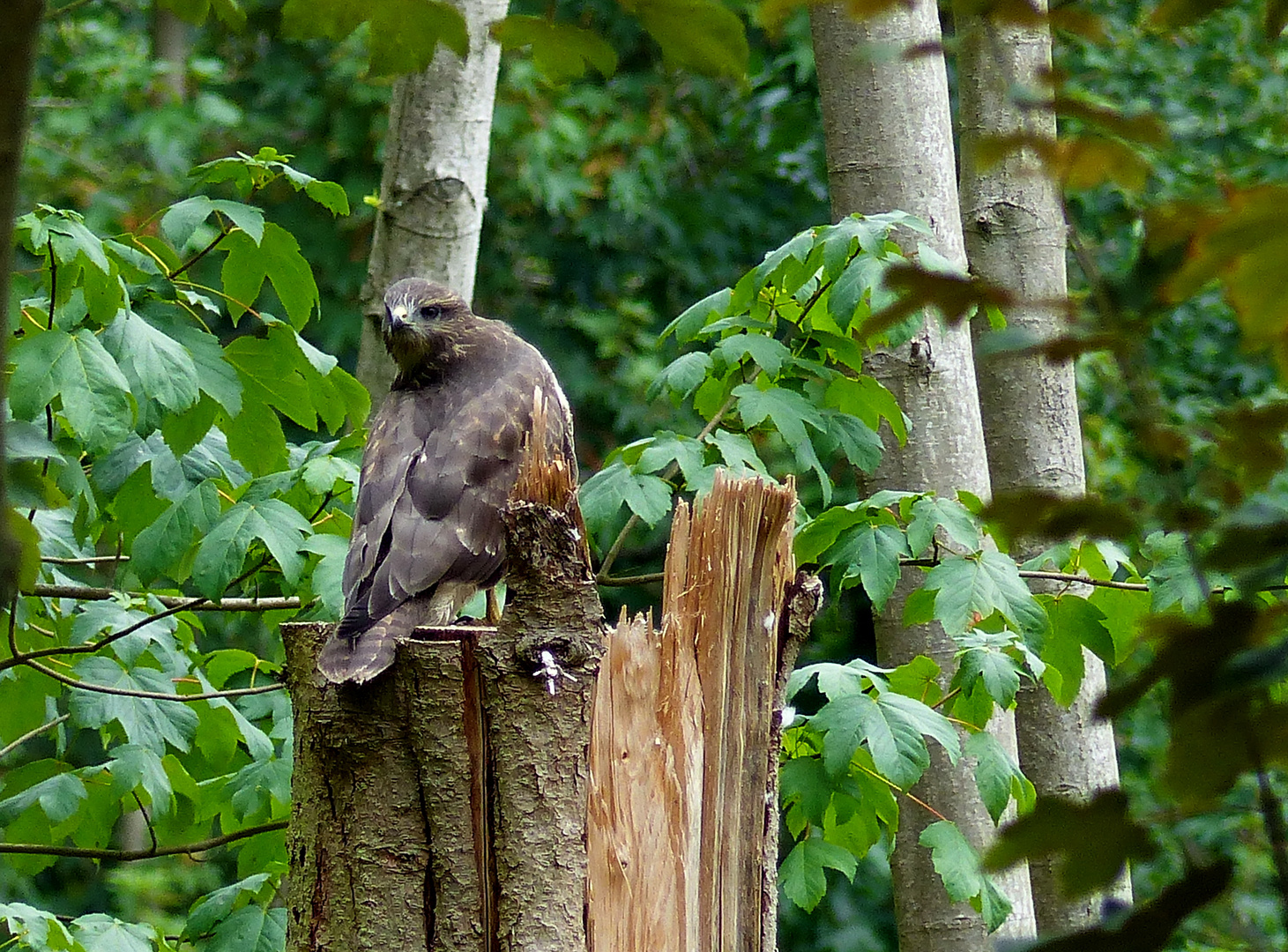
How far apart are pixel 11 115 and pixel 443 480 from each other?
2.34 m

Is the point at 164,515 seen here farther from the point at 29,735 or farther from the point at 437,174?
the point at 437,174

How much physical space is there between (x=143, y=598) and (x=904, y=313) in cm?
238

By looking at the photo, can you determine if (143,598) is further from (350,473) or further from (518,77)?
(518,77)

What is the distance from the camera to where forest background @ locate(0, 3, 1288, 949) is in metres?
7.78

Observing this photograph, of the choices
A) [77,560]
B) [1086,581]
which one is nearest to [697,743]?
[1086,581]

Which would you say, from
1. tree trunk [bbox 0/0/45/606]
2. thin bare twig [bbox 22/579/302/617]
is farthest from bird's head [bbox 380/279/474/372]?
tree trunk [bbox 0/0/45/606]

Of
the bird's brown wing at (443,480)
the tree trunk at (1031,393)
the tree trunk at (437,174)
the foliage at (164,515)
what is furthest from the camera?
the tree trunk at (437,174)

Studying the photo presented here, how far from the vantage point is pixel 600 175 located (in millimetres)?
8922

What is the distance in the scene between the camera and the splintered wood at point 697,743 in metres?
2.16

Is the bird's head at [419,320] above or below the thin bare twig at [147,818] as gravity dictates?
above

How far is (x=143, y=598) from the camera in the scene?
8.98ft

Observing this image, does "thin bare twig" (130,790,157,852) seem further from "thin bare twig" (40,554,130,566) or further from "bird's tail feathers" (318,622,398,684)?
"bird's tail feathers" (318,622,398,684)

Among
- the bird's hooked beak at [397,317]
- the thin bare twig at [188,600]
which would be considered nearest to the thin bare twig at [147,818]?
the thin bare twig at [188,600]

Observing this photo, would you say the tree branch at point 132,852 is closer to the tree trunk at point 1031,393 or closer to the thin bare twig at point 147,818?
the thin bare twig at point 147,818
